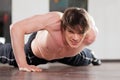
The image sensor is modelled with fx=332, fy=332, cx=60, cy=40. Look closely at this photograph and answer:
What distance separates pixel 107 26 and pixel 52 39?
1.93 meters

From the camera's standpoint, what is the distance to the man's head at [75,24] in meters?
1.51

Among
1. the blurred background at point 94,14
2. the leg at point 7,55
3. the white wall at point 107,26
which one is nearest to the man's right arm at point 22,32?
the leg at point 7,55

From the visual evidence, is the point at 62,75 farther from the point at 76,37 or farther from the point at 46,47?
the point at 46,47

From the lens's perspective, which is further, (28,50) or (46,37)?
(28,50)

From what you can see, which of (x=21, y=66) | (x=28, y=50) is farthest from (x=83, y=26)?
(x=28, y=50)

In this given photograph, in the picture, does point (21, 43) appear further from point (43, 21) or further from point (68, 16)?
point (68, 16)

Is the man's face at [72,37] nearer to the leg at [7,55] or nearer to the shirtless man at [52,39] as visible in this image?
the shirtless man at [52,39]

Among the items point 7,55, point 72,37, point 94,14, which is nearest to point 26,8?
point 94,14

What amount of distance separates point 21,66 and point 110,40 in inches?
83.6

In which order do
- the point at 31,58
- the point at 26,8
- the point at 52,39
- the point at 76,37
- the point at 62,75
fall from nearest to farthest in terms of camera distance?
the point at 62,75
the point at 76,37
the point at 52,39
the point at 31,58
the point at 26,8

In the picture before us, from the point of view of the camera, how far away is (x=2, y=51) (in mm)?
2021

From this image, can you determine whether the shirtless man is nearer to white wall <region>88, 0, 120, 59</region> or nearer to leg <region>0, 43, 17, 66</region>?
leg <region>0, 43, 17, 66</region>

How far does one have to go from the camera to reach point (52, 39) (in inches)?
69.1

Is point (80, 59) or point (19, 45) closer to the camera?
point (19, 45)
